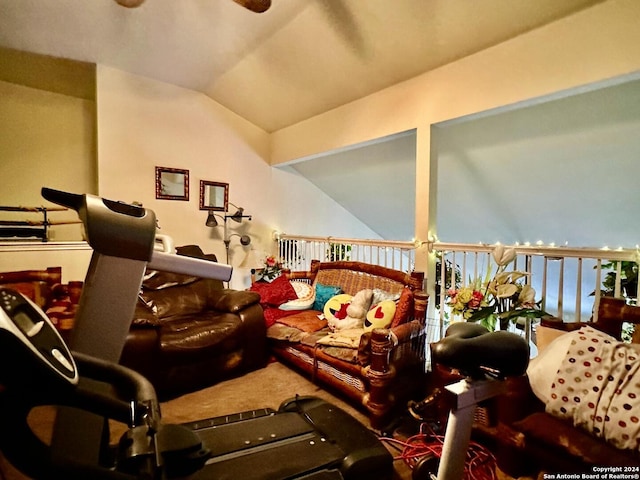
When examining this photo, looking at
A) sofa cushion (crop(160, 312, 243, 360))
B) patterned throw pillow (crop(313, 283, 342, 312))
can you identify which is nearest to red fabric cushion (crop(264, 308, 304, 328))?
patterned throw pillow (crop(313, 283, 342, 312))

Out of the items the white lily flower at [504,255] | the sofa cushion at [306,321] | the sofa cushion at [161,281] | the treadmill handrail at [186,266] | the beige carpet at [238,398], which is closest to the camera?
the treadmill handrail at [186,266]

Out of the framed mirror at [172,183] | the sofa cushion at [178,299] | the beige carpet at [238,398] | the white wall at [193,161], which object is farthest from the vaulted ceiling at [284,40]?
the beige carpet at [238,398]

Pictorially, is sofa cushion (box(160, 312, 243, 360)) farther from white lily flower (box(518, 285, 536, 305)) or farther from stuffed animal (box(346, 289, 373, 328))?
white lily flower (box(518, 285, 536, 305))

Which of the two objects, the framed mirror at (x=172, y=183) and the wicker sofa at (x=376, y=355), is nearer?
the wicker sofa at (x=376, y=355)

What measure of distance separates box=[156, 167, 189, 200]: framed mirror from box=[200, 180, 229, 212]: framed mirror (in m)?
0.21

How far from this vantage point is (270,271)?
164 inches

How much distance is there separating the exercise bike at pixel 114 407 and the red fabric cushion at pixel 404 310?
0.92 metres

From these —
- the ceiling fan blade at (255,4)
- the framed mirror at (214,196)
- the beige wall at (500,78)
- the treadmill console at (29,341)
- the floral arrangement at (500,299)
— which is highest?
the ceiling fan blade at (255,4)

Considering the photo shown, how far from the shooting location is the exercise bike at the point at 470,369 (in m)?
1.01

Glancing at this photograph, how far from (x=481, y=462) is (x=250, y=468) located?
4.25ft

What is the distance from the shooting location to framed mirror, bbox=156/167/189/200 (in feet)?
13.1

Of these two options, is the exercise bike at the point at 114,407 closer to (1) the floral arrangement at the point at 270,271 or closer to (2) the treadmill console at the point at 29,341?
(2) the treadmill console at the point at 29,341

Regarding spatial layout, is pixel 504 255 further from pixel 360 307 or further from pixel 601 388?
pixel 360 307

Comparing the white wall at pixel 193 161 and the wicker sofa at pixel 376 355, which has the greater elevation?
the white wall at pixel 193 161
